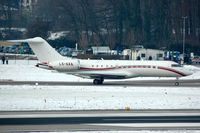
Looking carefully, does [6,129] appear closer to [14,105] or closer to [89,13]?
[14,105]

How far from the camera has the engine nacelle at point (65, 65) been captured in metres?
40.7

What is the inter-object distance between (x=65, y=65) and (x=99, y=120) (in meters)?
18.7

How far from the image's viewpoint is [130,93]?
3378 centimetres

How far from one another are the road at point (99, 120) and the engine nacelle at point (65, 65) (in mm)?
15768

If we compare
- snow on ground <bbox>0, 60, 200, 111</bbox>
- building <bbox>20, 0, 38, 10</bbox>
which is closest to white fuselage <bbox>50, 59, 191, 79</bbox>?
snow on ground <bbox>0, 60, 200, 111</bbox>

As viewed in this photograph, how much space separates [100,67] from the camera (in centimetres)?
4162

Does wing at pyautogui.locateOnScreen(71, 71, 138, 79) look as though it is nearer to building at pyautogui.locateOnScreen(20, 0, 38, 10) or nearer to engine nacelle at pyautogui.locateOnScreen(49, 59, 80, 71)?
engine nacelle at pyautogui.locateOnScreen(49, 59, 80, 71)

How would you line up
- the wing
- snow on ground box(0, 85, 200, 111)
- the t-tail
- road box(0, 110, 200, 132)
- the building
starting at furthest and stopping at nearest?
1. the building
2. the t-tail
3. the wing
4. snow on ground box(0, 85, 200, 111)
5. road box(0, 110, 200, 132)

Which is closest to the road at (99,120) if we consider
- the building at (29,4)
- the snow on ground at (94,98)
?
the snow on ground at (94,98)

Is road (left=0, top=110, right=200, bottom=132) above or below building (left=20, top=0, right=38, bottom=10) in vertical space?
below

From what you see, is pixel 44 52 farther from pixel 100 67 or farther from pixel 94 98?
pixel 94 98

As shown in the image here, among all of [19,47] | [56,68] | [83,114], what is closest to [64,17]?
[19,47]

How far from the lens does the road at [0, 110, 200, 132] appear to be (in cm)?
2042

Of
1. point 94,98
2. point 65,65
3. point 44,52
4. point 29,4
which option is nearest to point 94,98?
point 94,98
